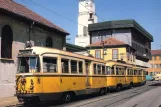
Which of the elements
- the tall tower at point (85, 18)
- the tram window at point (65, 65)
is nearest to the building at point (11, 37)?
the tram window at point (65, 65)

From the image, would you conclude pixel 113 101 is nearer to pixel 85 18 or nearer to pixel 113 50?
pixel 113 50

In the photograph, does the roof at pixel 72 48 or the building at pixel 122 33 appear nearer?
the roof at pixel 72 48

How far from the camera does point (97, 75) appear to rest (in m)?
23.8

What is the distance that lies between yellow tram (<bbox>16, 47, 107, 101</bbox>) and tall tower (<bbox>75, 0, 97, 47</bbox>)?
6679 centimetres

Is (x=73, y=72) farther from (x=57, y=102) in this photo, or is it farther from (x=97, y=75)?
(x=97, y=75)

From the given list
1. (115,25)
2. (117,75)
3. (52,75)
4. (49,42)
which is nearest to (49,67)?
(52,75)

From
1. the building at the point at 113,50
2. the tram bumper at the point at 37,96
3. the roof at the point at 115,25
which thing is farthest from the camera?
the roof at the point at 115,25

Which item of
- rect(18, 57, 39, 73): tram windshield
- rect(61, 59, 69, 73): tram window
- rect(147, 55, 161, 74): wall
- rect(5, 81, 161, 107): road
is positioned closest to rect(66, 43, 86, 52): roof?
rect(5, 81, 161, 107): road

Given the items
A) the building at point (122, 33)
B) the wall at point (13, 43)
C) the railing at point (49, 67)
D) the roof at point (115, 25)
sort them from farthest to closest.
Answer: the roof at point (115, 25)
the building at point (122, 33)
the wall at point (13, 43)
the railing at point (49, 67)

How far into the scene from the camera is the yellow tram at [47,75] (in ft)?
52.7

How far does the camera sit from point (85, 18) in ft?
291

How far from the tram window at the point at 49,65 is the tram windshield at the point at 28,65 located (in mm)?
523

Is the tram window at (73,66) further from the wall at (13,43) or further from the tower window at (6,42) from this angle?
the tower window at (6,42)

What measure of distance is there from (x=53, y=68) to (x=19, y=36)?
7.50 meters
